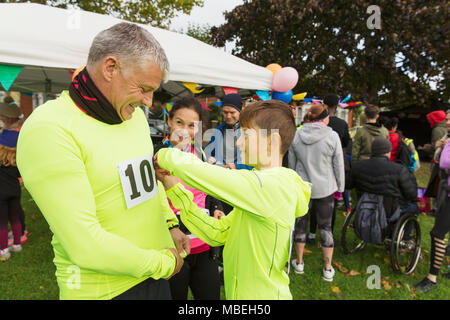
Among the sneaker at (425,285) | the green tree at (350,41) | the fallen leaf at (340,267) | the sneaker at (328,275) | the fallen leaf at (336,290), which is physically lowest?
the fallen leaf at (340,267)

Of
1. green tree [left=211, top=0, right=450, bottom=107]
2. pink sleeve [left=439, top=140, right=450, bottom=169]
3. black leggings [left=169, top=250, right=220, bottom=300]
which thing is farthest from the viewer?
green tree [left=211, top=0, right=450, bottom=107]

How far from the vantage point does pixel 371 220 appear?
322cm

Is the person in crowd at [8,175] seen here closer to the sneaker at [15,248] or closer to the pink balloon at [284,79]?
the sneaker at [15,248]

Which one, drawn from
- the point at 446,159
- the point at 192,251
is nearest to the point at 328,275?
the point at 446,159

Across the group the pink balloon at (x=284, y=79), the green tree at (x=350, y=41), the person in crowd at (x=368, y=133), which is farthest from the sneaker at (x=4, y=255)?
the green tree at (x=350, y=41)

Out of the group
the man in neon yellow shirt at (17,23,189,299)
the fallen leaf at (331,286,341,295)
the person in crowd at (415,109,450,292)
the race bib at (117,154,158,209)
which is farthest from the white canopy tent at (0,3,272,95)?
the fallen leaf at (331,286,341,295)

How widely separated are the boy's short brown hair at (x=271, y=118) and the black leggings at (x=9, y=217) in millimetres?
3725

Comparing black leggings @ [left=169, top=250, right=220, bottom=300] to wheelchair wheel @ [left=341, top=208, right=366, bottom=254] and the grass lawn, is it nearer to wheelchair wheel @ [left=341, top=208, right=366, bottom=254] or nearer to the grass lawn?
the grass lawn

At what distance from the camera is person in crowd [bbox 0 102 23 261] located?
3340 millimetres

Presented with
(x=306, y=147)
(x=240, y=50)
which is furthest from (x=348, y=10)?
(x=306, y=147)

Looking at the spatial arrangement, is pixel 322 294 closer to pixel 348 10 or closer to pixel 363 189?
pixel 363 189

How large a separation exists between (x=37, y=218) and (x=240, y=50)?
8.88 metres

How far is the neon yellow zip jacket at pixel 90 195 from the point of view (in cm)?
84

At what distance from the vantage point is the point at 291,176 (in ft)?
3.86
